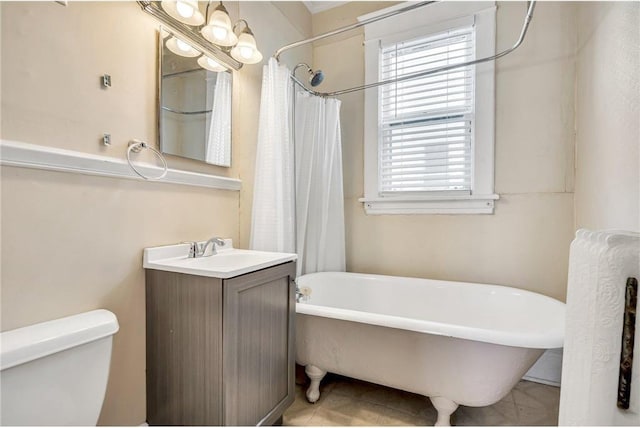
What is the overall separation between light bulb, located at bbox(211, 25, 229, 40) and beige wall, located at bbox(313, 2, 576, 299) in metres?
1.64

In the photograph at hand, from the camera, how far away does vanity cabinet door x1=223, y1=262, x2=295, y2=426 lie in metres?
1.11

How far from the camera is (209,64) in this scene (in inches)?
62.1

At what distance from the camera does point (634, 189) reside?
110 centimetres

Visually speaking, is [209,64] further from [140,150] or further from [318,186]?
[318,186]

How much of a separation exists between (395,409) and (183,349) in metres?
1.15

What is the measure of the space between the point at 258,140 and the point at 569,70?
1.98 meters

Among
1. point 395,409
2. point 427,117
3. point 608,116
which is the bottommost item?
point 395,409

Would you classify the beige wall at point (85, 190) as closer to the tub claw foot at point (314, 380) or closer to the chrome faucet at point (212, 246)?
the chrome faucet at point (212, 246)

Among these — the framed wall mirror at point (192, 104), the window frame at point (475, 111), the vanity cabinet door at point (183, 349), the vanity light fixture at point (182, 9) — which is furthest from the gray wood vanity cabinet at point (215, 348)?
the window frame at point (475, 111)

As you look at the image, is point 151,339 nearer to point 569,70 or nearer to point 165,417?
point 165,417

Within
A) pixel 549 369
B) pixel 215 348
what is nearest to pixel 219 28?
pixel 215 348

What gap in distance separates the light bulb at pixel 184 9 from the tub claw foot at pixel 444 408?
2066 millimetres

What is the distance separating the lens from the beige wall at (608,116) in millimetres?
1117

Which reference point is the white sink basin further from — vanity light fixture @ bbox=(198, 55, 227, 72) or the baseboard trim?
the baseboard trim
